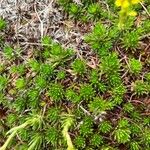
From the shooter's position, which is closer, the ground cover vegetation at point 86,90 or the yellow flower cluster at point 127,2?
the yellow flower cluster at point 127,2

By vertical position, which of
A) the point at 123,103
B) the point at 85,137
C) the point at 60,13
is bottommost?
the point at 85,137

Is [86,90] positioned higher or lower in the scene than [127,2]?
lower

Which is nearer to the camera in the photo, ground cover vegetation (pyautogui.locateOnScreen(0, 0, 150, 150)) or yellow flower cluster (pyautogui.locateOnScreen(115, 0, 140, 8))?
yellow flower cluster (pyautogui.locateOnScreen(115, 0, 140, 8))

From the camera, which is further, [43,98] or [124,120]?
A: [43,98]

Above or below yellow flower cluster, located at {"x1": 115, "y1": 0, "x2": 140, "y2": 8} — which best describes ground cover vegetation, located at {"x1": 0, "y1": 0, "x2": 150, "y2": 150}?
below

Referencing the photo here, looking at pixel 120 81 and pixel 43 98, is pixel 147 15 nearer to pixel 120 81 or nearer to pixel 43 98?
pixel 120 81

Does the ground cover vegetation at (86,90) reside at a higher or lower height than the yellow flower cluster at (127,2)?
lower

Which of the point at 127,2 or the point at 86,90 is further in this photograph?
the point at 86,90

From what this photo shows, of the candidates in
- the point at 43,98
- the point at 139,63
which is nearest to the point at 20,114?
the point at 43,98
